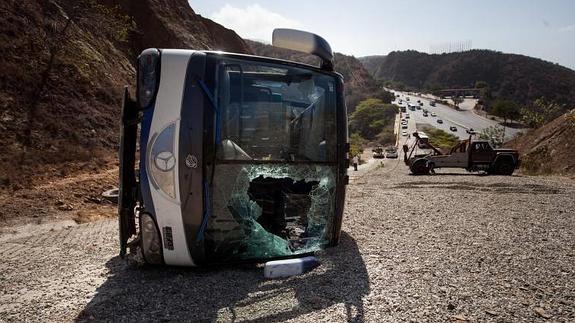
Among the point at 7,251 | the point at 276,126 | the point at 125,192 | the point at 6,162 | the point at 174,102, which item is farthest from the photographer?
the point at 6,162

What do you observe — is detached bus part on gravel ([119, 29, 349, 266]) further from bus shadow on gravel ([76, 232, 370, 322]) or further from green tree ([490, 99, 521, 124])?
green tree ([490, 99, 521, 124])

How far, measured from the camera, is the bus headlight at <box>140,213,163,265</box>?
4188 mm

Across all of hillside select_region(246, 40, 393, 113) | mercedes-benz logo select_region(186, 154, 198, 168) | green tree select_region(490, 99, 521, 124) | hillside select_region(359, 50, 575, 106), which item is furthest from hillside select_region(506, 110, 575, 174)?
hillside select_region(359, 50, 575, 106)

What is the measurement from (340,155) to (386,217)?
325 cm

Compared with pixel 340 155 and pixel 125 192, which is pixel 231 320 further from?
pixel 340 155

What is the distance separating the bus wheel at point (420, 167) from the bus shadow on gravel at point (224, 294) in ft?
59.6

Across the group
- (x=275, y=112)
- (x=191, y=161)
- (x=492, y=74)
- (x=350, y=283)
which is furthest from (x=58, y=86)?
(x=492, y=74)

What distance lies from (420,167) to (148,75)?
64.7 feet

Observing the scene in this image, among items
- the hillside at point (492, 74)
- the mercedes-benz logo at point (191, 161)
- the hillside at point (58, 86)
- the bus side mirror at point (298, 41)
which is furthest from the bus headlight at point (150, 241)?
the hillside at point (492, 74)

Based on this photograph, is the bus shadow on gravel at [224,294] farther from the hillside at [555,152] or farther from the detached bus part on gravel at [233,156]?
the hillside at [555,152]

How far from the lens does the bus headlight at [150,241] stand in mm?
4188

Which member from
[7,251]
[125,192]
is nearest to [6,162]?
[7,251]

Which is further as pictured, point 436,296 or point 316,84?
point 316,84

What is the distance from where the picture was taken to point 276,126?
4758 millimetres
